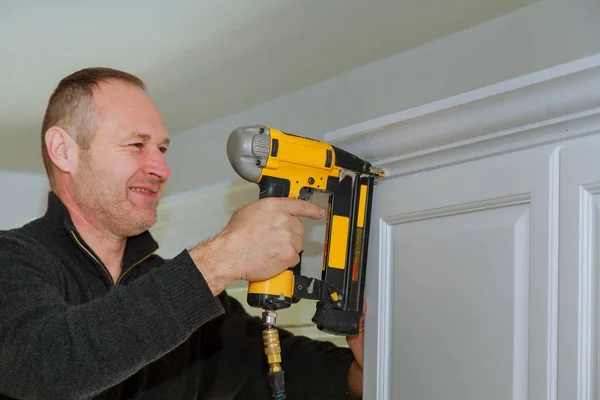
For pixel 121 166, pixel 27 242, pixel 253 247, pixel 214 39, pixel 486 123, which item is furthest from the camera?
pixel 214 39

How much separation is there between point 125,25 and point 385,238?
3.30 feet

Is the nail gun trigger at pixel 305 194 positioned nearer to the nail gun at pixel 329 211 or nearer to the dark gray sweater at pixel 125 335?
the nail gun at pixel 329 211

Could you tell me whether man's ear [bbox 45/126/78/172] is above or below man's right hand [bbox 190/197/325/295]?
above

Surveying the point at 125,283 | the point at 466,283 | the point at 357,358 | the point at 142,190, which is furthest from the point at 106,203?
the point at 466,283

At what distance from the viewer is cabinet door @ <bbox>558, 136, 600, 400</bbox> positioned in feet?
3.47

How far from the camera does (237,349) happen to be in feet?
6.15

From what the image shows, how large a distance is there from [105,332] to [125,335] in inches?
1.3

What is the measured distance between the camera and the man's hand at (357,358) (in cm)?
155

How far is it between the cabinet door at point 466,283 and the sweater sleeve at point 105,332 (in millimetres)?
332

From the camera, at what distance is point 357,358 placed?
1592 millimetres

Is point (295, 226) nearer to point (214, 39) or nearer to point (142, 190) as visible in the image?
point (142, 190)

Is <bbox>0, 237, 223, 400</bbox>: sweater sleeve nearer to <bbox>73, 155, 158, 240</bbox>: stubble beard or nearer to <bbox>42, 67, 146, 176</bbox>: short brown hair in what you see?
<bbox>73, 155, 158, 240</bbox>: stubble beard

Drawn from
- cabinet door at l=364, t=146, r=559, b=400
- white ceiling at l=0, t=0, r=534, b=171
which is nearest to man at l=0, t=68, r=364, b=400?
cabinet door at l=364, t=146, r=559, b=400

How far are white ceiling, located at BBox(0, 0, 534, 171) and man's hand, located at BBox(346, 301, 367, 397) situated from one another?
0.75 m
